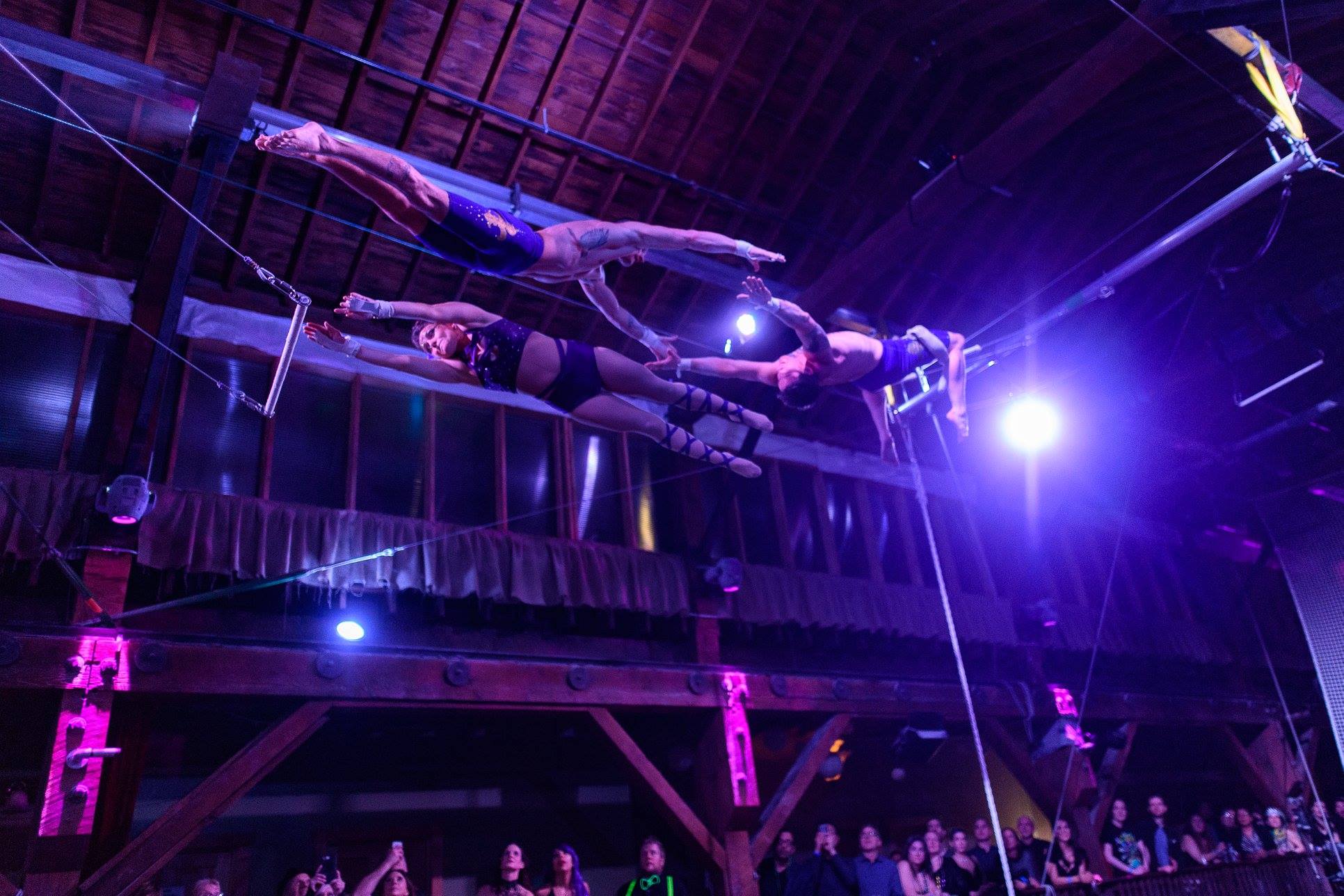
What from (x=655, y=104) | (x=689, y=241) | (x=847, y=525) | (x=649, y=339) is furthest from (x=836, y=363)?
(x=847, y=525)

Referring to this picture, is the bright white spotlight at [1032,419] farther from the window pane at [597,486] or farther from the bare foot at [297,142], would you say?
the bare foot at [297,142]

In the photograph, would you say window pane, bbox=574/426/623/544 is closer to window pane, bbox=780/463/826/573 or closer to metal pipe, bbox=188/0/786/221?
window pane, bbox=780/463/826/573

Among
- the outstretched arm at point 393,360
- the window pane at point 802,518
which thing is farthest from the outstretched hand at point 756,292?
the window pane at point 802,518

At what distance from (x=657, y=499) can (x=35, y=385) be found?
15.6 ft

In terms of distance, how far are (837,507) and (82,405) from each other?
6.67m

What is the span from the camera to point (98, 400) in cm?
616

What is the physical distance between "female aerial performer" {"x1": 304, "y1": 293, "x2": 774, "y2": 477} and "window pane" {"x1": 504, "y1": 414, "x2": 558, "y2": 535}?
2.71 m

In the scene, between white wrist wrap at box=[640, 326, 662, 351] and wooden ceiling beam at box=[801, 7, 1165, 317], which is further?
wooden ceiling beam at box=[801, 7, 1165, 317]

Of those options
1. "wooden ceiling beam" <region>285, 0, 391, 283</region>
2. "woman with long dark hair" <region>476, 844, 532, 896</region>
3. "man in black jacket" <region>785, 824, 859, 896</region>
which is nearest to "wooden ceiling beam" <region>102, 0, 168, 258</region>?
"wooden ceiling beam" <region>285, 0, 391, 283</region>

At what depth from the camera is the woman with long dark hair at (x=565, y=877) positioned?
→ 18.9 feet

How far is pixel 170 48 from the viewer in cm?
591

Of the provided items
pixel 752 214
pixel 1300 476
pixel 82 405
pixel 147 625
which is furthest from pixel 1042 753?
pixel 82 405

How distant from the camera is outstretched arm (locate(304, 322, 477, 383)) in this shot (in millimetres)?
4340

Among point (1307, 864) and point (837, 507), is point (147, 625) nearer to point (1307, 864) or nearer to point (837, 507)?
point (837, 507)
